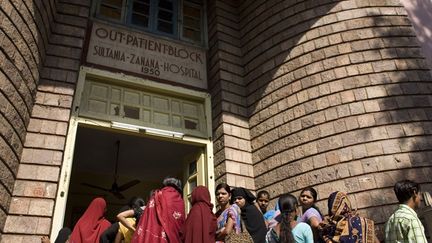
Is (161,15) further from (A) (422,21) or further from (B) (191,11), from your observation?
(A) (422,21)

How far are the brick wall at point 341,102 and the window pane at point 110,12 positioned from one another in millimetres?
2861

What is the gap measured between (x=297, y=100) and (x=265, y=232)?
124 inches

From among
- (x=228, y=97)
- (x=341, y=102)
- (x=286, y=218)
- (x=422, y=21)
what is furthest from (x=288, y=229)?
(x=422, y=21)

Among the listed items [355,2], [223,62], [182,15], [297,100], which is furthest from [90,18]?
[355,2]

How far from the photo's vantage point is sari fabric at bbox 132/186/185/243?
345 centimetres

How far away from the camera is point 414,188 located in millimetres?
3482

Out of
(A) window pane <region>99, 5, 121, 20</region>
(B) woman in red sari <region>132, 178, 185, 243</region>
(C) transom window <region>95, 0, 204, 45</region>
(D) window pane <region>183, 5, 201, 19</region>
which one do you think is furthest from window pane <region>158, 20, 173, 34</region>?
Answer: (B) woman in red sari <region>132, 178, 185, 243</region>

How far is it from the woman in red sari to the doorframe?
219 cm

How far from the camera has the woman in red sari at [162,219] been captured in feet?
11.3

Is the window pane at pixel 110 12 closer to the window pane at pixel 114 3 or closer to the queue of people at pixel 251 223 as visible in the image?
the window pane at pixel 114 3

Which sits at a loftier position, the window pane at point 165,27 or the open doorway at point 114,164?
the window pane at point 165,27

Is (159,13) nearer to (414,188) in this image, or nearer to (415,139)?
(415,139)

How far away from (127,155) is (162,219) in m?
6.08

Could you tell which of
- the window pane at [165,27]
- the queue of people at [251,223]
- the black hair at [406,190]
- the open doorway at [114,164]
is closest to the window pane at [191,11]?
the window pane at [165,27]
